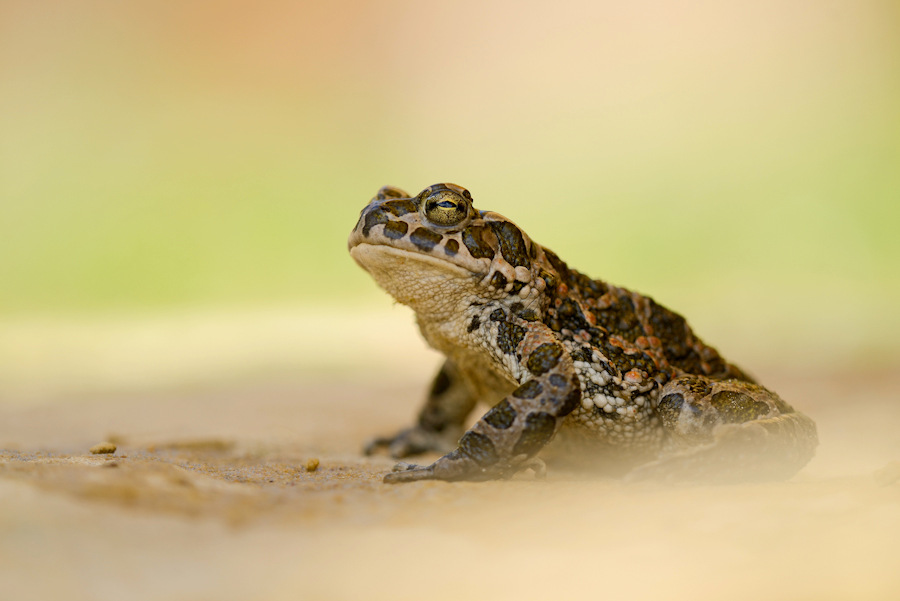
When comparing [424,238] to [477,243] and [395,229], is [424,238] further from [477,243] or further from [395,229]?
[477,243]

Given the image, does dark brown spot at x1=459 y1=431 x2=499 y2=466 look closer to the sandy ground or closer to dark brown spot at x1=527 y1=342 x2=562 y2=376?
the sandy ground

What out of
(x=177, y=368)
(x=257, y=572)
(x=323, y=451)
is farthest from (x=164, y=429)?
(x=177, y=368)

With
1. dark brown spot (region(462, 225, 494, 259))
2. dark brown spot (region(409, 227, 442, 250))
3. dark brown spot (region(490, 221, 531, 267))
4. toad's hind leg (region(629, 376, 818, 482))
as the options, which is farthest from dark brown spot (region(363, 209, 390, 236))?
toad's hind leg (region(629, 376, 818, 482))

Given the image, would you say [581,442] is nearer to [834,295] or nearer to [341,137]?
[834,295]

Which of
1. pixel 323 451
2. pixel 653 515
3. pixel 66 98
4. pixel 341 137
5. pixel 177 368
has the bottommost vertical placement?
pixel 177 368

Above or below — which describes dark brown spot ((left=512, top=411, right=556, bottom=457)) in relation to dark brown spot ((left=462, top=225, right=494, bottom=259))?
below

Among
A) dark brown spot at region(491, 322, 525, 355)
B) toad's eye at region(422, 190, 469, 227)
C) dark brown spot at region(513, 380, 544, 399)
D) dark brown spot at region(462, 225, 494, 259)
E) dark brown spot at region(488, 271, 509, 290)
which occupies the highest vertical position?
toad's eye at region(422, 190, 469, 227)
